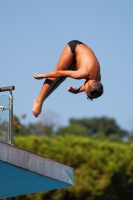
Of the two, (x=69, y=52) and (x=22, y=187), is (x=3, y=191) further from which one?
(x=69, y=52)

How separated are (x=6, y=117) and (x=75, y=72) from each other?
2.15m

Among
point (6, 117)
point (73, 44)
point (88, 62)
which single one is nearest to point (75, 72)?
point (88, 62)

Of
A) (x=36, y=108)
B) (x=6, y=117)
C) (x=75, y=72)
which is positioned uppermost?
(x=75, y=72)

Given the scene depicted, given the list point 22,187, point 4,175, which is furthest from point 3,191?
point 4,175

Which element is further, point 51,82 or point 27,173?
point 27,173

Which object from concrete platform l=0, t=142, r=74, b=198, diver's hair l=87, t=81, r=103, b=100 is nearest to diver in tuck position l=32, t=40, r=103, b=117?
diver's hair l=87, t=81, r=103, b=100

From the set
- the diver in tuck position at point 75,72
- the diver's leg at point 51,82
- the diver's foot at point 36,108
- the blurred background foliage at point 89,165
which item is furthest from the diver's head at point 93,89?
the blurred background foliage at point 89,165

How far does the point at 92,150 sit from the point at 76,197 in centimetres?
250

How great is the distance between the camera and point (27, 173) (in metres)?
12.3

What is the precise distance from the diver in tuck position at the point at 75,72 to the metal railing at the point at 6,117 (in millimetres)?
828

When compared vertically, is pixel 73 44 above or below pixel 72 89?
above

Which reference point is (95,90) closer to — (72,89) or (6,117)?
(72,89)

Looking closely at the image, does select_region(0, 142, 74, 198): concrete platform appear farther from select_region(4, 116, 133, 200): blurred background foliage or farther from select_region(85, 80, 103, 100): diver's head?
select_region(4, 116, 133, 200): blurred background foliage

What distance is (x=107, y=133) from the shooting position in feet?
324
